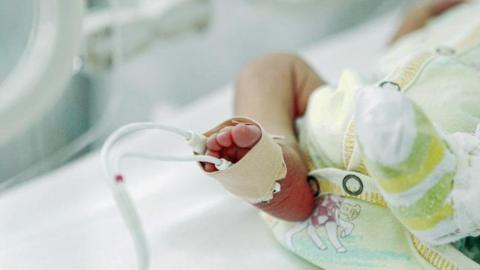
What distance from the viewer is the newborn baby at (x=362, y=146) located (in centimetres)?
50

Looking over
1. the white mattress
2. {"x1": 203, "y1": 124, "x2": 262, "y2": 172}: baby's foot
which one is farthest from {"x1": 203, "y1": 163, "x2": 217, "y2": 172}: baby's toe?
the white mattress

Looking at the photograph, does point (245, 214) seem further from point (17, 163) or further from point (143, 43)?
point (143, 43)

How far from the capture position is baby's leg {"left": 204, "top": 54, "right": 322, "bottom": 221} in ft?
1.79

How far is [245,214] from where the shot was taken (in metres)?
0.75

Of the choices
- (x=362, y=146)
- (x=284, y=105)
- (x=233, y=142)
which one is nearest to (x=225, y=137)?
(x=233, y=142)

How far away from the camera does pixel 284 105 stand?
77 centimetres

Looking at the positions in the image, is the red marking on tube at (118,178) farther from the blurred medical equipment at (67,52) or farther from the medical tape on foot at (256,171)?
the blurred medical equipment at (67,52)

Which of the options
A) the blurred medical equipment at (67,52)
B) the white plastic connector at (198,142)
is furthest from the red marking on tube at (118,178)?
the blurred medical equipment at (67,52)

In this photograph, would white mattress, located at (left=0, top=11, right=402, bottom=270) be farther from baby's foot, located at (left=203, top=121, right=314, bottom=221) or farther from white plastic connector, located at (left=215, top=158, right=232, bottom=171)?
white plastic connector, located at (left=215, top=158, right=232, bottom=171)

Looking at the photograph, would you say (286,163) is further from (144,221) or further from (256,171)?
(144,221)

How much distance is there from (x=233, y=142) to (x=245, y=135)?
12 mm

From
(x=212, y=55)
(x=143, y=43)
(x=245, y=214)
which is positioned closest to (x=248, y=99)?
(x=245, y=214)

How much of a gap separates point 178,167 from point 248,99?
0.46 feet

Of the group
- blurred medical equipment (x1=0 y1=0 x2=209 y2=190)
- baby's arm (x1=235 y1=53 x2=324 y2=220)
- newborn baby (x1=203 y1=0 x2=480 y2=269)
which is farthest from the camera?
blurred medical equipment (x1=0 y1=0 x2=209 y2=190)
